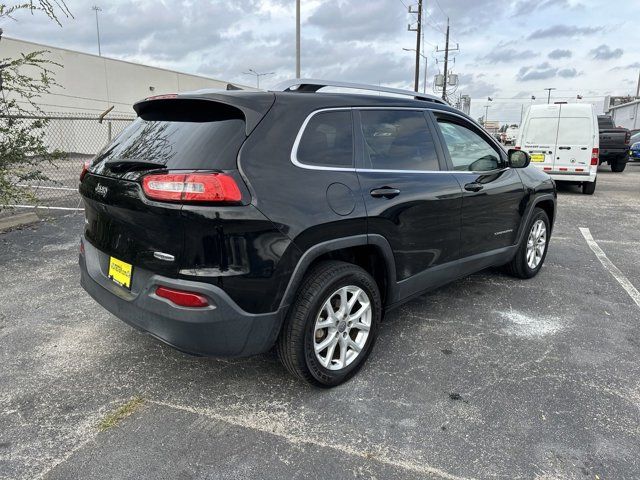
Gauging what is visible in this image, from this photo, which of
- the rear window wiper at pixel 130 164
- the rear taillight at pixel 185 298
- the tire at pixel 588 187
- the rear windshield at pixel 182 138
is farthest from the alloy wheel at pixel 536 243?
the tire at pixel 588 187

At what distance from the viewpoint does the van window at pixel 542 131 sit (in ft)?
36.8

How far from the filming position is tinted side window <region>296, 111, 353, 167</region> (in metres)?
2.72

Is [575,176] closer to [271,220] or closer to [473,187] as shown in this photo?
[473,187]

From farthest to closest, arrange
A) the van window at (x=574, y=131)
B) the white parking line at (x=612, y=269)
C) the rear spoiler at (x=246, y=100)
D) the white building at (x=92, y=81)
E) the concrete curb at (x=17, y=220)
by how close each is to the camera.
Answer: the white building at (x=92, y=81) → the van window at (x=574, y=131) → the concrete curb at (x=17, y=220) → the white parking line at (x=612, y=269) → the rear spoiler at (x=246, y=100)

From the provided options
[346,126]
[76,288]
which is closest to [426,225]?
[346,126]

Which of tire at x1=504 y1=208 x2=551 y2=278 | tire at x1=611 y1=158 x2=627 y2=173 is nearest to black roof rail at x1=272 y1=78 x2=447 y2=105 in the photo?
tire at x1=504 y1=208 x2=551 y2=278

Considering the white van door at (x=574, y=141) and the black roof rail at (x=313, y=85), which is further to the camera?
the white van door at (x=574, y=141)

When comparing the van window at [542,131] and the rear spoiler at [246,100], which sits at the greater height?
the van window at [542,131]

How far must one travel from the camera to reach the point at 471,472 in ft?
7.38

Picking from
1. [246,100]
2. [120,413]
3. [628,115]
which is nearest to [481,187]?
[246,100]

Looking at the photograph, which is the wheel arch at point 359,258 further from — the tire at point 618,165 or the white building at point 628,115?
the white building at point 628,115

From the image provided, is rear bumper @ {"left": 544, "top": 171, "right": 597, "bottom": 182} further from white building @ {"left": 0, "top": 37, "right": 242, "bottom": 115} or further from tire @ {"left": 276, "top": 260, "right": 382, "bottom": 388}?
white building @ {"left": 0, "top": 37, "right": 242, "bottom": 115}

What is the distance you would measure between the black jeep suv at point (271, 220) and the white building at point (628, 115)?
40.1 meters

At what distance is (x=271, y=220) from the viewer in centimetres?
243
